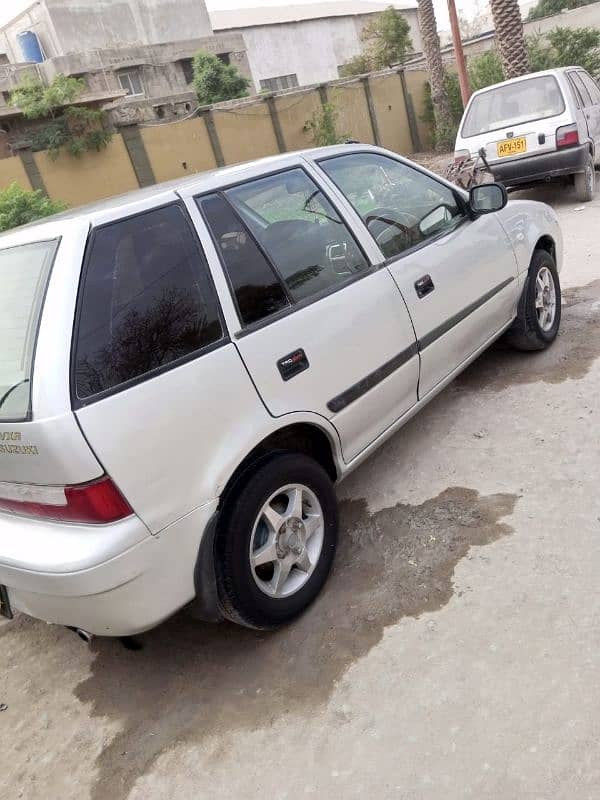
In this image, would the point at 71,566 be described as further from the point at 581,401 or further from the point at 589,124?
the point at 589,124

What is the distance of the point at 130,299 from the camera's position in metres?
2.10

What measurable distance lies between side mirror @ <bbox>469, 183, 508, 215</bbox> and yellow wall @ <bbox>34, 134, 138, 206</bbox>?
1533 cm

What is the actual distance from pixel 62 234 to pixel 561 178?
8.18m

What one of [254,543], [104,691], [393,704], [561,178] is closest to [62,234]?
[254,543]

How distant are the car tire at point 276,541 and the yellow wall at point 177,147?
17.7 meters

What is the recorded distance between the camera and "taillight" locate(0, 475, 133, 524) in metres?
1.89

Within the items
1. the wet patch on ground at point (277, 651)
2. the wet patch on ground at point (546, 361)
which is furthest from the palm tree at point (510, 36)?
the wet patch on ground at point (277, 651)

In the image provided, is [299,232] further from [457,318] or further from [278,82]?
[278,82]

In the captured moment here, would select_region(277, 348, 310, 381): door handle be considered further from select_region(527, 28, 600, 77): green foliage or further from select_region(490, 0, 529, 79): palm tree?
select_region(527, 28, 600, 77): green foliage

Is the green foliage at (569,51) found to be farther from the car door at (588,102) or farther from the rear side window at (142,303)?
the rear side window at (142,303)

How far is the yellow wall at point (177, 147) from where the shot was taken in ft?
61.3

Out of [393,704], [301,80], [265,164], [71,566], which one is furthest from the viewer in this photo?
[301,80]

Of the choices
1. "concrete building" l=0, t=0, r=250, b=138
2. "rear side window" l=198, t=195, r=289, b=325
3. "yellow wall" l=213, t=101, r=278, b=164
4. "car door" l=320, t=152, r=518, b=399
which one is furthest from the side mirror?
"concrete building" l=0, t=0, r=250, b=138

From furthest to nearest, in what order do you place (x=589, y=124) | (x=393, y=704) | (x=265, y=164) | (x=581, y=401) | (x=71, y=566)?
1. (x=589, y=124)
2. (x=581, y=401)
3. (x=265, y=164)
4. (x=393, y=704)
5. (x=71, y=566)
